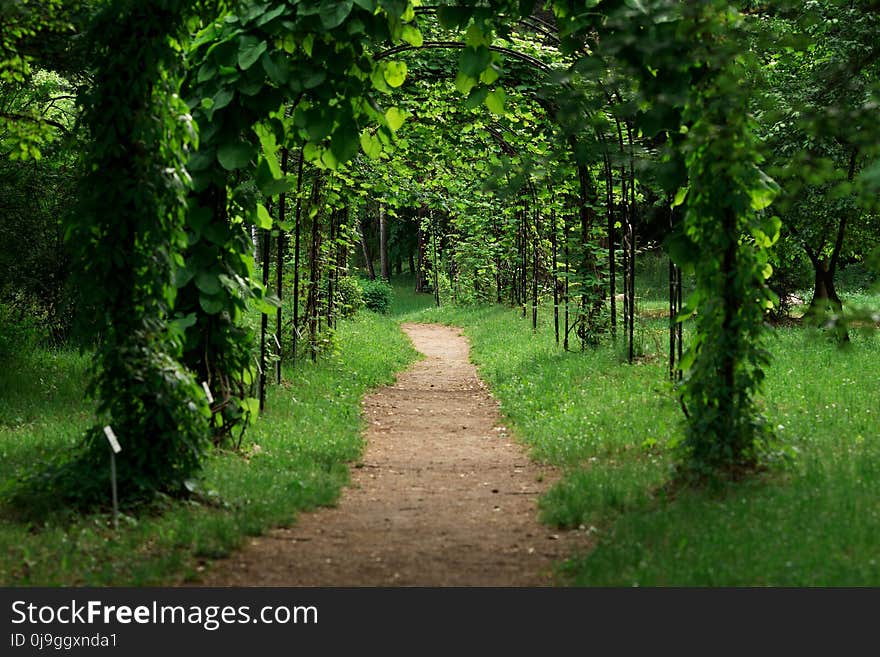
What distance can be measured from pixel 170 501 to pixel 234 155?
8.40ft

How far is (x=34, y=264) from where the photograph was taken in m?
15.1

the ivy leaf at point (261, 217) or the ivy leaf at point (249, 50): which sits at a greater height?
the ivy leaf at point (249, 50)

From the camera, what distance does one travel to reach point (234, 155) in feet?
23.2

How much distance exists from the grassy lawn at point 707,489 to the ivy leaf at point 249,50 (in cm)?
393

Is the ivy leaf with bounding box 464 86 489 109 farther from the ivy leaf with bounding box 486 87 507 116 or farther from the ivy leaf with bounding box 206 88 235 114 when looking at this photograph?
the ivy leaf with bounding box 206 88 235 114

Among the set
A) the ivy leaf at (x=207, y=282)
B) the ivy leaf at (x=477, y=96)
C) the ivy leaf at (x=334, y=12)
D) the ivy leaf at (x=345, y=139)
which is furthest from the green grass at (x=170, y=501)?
the ivy leaf at (x=334, y=12)

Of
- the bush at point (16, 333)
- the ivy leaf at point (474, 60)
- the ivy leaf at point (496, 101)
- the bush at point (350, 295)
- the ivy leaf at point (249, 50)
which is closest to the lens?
the ivy leaf at point (249, 50)

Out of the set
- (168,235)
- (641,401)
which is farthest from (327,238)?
(168,235)

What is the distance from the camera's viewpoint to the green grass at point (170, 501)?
5.59m

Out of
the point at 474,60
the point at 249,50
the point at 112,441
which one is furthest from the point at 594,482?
the point at 249,50

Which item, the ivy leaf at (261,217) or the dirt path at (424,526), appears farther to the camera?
the ivy leaf at (261,217)

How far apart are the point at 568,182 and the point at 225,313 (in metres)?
10.1

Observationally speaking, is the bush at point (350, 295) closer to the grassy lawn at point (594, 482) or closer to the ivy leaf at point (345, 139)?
the grassy lawn at point (594, 482)

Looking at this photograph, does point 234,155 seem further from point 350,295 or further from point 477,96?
point 350,295
